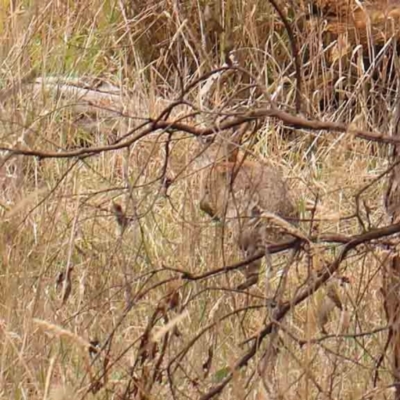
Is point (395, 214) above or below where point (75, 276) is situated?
above

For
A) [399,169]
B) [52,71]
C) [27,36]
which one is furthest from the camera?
[52,71]

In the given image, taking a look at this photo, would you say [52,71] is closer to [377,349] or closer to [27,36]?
[27,36]

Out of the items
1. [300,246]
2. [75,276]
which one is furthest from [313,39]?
[300,246]

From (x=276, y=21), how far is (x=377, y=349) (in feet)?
8.57

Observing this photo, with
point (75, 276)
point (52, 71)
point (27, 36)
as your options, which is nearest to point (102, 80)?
Answer: point (52, 71)

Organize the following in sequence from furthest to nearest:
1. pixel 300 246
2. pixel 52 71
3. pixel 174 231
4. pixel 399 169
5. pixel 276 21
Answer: pixel 276 21
pixel 52 71
pixel 174 231
pixel 399 169
pixel 300 246

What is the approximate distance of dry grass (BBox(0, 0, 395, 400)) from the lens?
1921 mm

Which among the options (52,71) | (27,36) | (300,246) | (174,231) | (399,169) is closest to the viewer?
(300,246)

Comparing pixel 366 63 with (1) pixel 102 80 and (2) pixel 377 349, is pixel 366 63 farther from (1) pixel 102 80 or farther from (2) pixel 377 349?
(2) pixel 377 349

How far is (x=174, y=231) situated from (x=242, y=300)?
31.3 inches

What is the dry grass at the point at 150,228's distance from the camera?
6.30 ft

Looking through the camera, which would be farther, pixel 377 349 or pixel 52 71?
pixel 52 71

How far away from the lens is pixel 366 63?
474cm

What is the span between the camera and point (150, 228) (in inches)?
120
